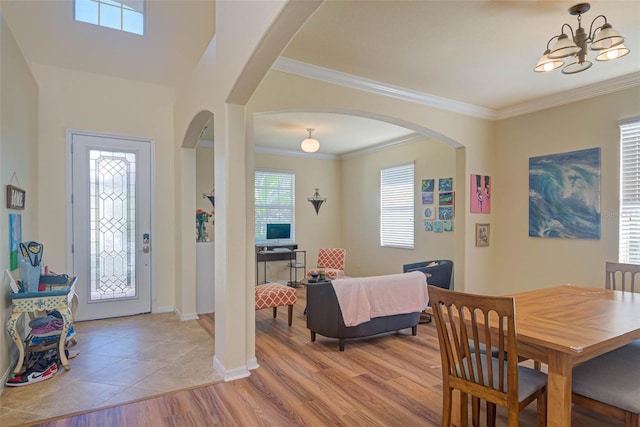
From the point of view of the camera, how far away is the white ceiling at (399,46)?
2.65 meters

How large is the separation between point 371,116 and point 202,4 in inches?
92.4

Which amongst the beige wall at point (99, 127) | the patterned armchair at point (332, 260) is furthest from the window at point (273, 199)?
the beige wall at point (99, 127)

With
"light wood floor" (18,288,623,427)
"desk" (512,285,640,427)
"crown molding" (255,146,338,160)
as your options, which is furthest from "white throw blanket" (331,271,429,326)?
"crown molding" (255,146,338,160)

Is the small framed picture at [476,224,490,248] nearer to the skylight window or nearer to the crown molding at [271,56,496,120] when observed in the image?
the crown molding at [271,56,496,120]

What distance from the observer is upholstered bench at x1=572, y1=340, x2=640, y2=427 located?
1754mm

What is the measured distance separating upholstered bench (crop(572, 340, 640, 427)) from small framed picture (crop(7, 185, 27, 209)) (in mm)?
4304

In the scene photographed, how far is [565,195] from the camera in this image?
13.7ft

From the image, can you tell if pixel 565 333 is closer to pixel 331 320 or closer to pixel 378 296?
pixel 378 296

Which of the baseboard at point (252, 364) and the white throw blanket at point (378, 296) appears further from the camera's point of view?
the white throw blanket at point (378, 296)

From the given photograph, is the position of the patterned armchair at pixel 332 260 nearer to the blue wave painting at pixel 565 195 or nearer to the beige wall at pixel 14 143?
the blue wave painting at pixel 565 195

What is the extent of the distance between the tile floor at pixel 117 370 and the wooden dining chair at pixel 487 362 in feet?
6.48

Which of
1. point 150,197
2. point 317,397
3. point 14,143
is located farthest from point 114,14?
point 317,397

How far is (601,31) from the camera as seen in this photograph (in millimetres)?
2281

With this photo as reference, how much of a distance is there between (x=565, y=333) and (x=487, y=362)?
0.41 metres
